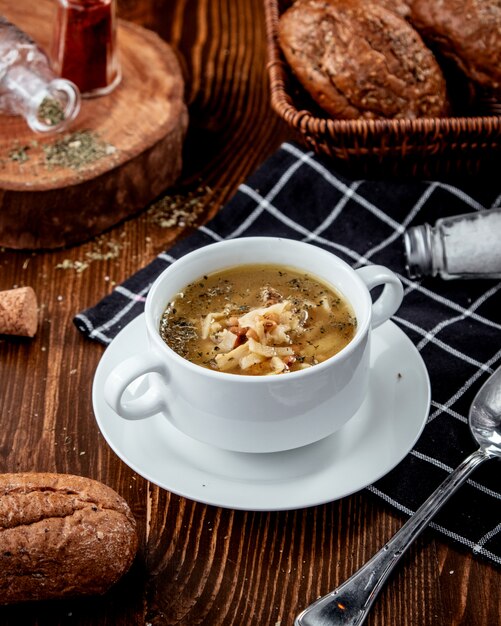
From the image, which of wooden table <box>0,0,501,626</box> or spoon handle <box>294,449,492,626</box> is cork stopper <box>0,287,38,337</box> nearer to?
wooden table <box>0,0,501,626</box>

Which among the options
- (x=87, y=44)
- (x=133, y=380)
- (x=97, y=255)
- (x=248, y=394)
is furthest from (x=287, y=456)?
(x=87, y=44)

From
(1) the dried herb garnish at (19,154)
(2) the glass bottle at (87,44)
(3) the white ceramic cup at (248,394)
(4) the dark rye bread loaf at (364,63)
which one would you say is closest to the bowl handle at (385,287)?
(3) the white ceramic cup at (248,394)

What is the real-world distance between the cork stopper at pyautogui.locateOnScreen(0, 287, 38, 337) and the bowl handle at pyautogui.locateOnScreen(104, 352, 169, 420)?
601 mm

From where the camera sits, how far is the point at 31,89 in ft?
9.05

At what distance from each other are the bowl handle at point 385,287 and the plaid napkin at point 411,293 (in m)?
0.29

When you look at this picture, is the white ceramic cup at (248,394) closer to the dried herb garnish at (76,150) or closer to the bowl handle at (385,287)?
the bowl handle at (385,287)

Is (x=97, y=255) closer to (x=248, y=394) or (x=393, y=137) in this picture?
(x=393, y=137)

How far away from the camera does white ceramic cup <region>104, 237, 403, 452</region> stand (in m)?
1.59

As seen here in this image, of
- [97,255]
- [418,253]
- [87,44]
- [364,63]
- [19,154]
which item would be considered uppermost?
[364,63]

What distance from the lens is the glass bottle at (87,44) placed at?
2803 millimetres

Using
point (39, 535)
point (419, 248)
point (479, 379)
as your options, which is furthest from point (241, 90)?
point (39, 535)

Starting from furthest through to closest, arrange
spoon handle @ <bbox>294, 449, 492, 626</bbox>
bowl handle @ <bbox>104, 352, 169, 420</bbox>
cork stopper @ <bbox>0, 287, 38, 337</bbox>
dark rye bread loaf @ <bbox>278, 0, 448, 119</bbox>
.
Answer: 1. dark rye bread loaf @ <bbox>278, 0, 448, 119</bbox>
2. cork stopper @ <bbox>0, 287, 38, 337</bbox>
3. bowl handle @ <bbox>104, 352, 169, 420</bbox>
4. spoon handle @ <bbox>294, 449, 492, 626</bbox>

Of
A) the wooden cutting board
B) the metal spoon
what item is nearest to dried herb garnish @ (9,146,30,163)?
the wooden cutting board

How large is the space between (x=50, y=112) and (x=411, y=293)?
1319 millimetres
